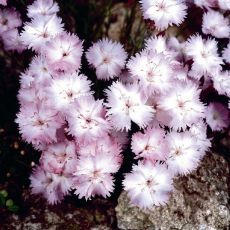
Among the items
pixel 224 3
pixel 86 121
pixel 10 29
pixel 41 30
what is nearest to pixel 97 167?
pixel 86 121

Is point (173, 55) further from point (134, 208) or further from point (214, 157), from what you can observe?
point (134, 208)

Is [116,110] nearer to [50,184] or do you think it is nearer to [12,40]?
[50,184]

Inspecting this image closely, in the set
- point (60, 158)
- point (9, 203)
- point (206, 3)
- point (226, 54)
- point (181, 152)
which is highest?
point (206, 3)

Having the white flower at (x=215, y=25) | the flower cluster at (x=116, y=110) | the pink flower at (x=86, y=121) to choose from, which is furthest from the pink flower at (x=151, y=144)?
the white flower at (x=215, y=25)

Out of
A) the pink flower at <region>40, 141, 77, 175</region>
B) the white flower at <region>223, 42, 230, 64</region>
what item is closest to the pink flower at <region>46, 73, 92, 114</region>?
the pink flower at <region>40, 141, 77, 175</region>

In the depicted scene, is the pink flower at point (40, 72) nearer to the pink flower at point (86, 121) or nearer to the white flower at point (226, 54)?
the pink flower at point (86, 121)

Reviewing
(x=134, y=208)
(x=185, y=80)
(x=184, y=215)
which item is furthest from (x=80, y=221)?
(x=185, y=80)
